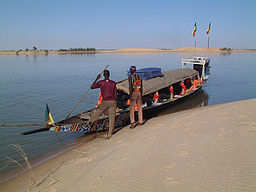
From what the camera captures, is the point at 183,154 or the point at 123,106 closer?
the point at 183,154

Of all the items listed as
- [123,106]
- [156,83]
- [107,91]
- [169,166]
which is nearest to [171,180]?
[169,166]

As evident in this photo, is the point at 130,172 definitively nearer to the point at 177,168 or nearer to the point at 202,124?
the point at 177,168

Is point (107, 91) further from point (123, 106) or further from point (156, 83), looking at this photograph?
point (156, 83)

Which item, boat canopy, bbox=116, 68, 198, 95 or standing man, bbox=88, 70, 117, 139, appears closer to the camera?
standing man, bbox=88, 70, 117, 139

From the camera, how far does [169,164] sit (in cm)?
423

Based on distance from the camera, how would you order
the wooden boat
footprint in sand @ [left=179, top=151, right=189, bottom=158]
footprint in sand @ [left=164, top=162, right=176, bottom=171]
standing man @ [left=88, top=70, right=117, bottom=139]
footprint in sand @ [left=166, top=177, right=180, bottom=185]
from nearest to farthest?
1. footprint in sand @ [left=166, top=177, right=180, bottom=185]
2. footprint in sand @ [left=164, top=162, right=176, bottom=171]
3. footprint in sand @ [left=179, top=151, right=189, bottom=158]
4. standing man @ [left=88, top=70, right=117, bottom=139]
5. the wooden boat

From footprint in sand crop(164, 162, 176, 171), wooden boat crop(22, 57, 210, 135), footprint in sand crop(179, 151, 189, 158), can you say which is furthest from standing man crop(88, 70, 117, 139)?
footprint in sand crop(164, 162, 176, 171)

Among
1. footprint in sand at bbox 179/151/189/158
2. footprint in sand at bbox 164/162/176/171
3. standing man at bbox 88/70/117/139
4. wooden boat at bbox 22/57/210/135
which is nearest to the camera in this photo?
footprint in sand at bbox 164/162/176/171

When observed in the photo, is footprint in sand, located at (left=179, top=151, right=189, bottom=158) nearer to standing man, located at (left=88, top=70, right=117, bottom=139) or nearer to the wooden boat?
standing man, located at (left=88, top=70, right=117, bottom=139)

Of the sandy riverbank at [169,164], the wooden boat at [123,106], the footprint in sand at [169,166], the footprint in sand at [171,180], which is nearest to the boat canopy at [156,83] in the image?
the wooden boat at [123,106]

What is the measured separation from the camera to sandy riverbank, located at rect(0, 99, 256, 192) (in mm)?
3561

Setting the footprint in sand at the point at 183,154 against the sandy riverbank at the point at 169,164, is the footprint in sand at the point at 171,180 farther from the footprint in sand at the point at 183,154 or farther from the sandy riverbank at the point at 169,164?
the footprint in sand at the point at 183,154

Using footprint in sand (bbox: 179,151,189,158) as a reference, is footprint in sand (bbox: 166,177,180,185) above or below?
above

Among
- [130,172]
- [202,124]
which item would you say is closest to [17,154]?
[130,172]
